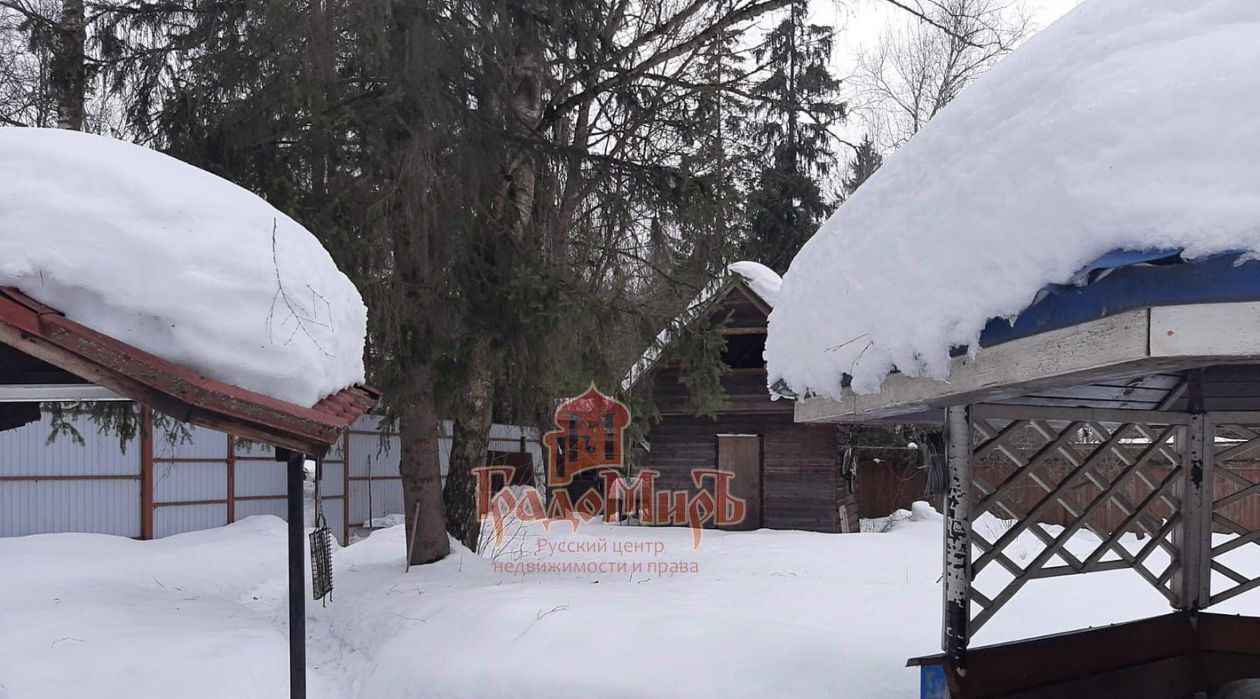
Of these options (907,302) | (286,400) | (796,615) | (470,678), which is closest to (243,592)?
(470,678)

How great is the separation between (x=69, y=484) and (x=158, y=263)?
39.5 ft

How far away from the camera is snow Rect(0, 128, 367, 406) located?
399cm

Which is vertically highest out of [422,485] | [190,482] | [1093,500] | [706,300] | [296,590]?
[706,300]

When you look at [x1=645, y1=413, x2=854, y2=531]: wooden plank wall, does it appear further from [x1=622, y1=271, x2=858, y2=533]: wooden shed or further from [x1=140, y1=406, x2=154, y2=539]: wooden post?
[x1=140, y1=406, x2=154, y2=539]: wooden post

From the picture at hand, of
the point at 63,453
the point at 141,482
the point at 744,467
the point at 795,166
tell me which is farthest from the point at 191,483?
the point at 795,166

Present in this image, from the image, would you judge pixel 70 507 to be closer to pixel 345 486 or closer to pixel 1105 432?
pixel 345 486

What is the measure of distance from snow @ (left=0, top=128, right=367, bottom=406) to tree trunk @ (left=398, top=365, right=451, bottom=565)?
6.72 m

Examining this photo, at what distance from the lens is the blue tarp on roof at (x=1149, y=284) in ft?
8.18

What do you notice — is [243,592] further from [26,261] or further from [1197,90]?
[1197,90]

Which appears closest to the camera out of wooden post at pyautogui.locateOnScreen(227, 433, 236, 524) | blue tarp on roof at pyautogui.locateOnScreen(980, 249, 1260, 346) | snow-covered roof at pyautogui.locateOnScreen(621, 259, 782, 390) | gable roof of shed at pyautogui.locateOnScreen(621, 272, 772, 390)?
blue tarp on roof at pyautogui.locateOnScreen(980, 249, 1260, 346)

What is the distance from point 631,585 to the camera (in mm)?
10711

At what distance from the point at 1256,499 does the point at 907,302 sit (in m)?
19.7

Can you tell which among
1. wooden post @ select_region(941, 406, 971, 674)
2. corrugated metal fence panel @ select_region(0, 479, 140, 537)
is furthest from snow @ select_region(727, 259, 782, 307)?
wooden post @ select_region(941, 406, 971, 674)

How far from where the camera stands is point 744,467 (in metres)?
20.0
